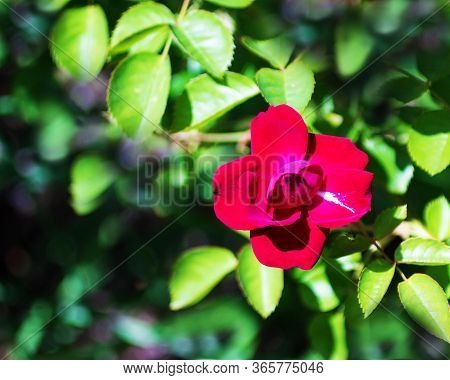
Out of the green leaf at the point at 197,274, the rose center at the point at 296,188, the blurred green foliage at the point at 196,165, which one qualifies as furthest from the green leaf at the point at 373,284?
the green leaf at the point at 197,274

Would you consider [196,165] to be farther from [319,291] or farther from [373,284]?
[373,284]

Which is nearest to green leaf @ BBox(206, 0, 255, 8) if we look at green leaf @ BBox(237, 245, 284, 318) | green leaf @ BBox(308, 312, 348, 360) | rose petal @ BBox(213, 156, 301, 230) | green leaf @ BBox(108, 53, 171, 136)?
green leaf @ BBox(108, 53, 171, 136)

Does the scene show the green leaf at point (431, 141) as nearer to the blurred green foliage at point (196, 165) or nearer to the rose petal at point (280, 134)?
the blurred green foliage at point (196, 165)

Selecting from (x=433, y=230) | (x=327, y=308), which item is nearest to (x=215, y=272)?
(x=327, y=308)

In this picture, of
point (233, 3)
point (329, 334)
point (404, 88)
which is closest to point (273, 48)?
point (233, 3)

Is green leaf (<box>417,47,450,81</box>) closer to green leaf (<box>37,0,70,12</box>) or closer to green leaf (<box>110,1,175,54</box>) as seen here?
green leaf (<box>110,1,175,54</box>)
